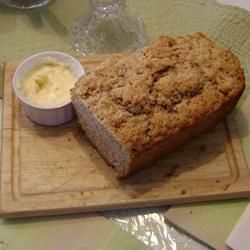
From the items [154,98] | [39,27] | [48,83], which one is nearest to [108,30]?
[39,27]

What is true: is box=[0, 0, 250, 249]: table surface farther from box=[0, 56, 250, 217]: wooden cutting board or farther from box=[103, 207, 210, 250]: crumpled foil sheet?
box=[103, 207, 210, 250]: crumpled foil sheet

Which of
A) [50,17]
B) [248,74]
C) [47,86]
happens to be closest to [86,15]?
[50,17]

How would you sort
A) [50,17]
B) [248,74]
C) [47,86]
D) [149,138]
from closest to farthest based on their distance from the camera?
[149,138] < [47,86] < [248,74] < [50,17]

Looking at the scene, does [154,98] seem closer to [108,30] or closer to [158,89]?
[158,89]

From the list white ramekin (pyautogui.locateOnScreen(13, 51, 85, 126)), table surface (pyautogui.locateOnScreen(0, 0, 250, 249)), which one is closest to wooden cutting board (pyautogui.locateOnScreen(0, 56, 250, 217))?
white ramekin (pyautogui.locateOnScreen(13, 51, 85, 126))

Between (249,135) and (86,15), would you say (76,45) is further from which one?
(249,135)

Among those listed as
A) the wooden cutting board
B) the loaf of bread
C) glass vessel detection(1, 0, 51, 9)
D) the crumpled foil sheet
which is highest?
the loaf of bread

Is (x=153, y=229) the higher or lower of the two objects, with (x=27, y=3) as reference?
lower
